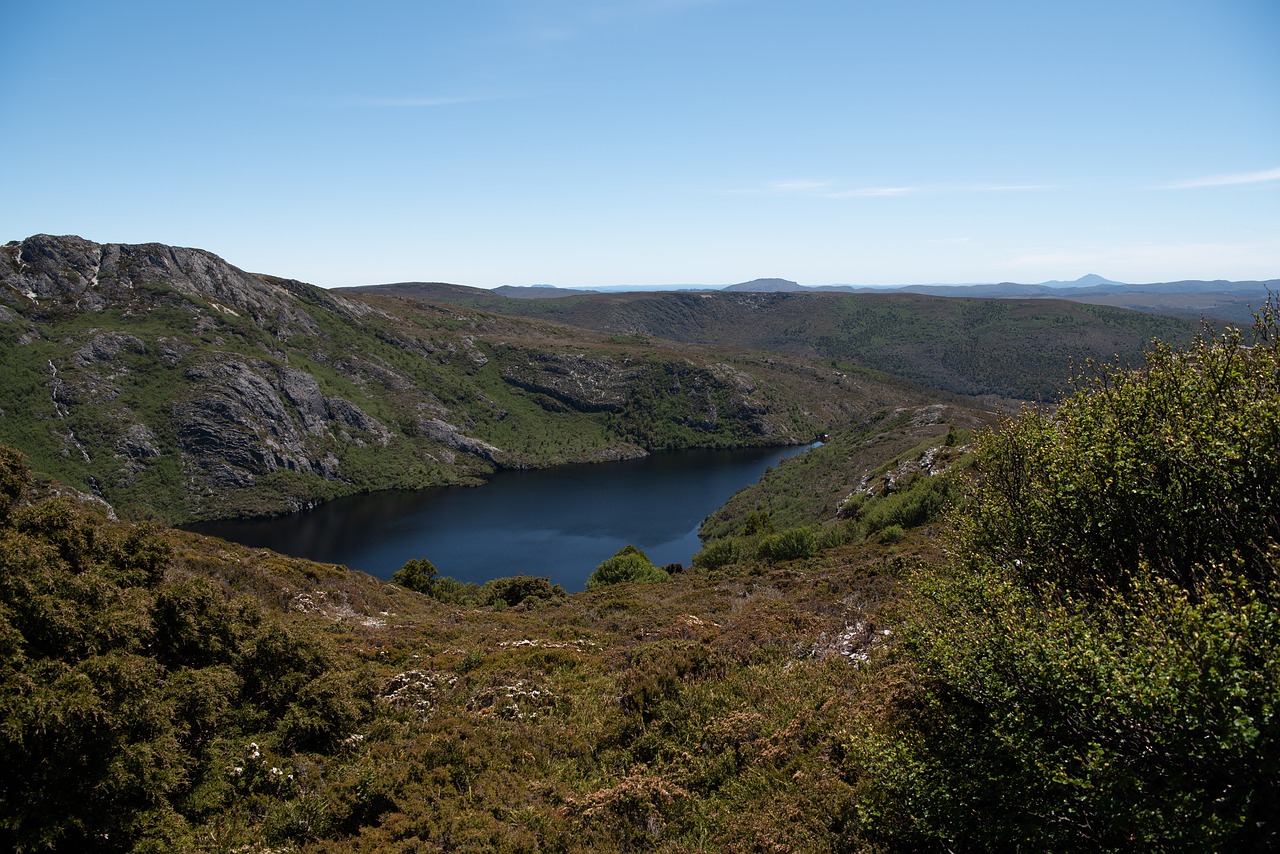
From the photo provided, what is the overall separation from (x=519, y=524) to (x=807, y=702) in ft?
349

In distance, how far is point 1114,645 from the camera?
9383mm

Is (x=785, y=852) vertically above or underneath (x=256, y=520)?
above

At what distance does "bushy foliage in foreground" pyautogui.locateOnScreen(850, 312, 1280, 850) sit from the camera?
23.9ft

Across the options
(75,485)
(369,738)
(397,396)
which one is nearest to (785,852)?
(369,738)

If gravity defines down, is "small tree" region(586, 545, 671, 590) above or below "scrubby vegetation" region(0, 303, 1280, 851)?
below

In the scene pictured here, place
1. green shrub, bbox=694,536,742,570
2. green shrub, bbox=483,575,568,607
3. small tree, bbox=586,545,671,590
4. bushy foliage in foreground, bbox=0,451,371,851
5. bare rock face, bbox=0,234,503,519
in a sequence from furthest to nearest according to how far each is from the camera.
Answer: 1. bare rock face, bbox=0,234,503,519
2. green shrub, bbox=694,536,742,570
3. small tree, bbox=586,545,671,590
4. green shrub, bbox=483,575,568,607
5. bushy foliage in foreground, bbox=0,451,371,851

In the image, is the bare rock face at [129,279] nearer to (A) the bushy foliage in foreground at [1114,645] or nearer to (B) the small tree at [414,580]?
(B) the small tree at [414,580]

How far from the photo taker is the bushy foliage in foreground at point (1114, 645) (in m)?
7.27

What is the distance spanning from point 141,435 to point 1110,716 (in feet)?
541

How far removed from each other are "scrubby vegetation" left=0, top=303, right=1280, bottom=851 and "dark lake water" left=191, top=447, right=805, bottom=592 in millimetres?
61452

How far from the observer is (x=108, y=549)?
14.6 meters

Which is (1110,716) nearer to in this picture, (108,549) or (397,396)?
(108,549)

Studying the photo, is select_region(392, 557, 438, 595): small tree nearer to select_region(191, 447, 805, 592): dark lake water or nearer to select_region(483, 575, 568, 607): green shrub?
select_region(483, 575, 568, 607): green shrub

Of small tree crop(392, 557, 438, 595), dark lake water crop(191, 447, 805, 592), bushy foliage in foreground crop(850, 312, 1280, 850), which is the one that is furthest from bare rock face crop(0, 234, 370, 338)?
bushy foliage in foreground crop(850, 312, 1280, 850)
